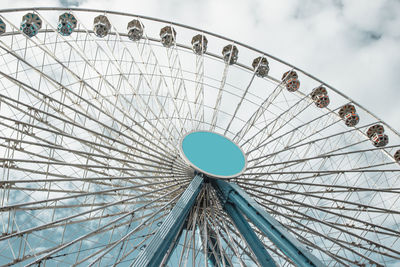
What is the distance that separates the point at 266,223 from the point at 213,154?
17.6 feet

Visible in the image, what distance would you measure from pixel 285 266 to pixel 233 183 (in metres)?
8.58

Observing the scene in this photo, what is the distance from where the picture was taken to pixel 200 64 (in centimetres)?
2409

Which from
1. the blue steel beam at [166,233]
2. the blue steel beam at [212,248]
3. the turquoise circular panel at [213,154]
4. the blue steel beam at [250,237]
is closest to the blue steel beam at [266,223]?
the blue steel beam at [250,237]

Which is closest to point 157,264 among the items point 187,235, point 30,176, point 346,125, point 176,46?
point 187,235

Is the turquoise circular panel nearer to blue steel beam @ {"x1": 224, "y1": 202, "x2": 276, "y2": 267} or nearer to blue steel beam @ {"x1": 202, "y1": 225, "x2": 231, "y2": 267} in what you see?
blue steel beam @ {"x1": 224, "y1": 202, "x2": 276, "y2": 267}

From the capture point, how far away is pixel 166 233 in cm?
1467

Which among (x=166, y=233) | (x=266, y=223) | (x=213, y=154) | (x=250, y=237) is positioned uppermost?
(x=213, y=154)

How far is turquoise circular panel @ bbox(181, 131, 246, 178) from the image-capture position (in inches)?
712

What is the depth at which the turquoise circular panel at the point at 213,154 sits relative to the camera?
712 inches

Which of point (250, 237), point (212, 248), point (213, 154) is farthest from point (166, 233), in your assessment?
point (213, 154)

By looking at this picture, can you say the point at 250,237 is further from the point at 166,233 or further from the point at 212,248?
the point at 166,233

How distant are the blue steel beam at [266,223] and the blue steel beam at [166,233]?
5.01 feet

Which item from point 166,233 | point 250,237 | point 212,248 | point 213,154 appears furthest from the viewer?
point 213,154

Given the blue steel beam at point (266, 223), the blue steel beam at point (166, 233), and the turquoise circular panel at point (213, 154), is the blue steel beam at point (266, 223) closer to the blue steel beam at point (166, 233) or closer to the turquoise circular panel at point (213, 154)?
the turquoise circular panel at point (213, 154)
